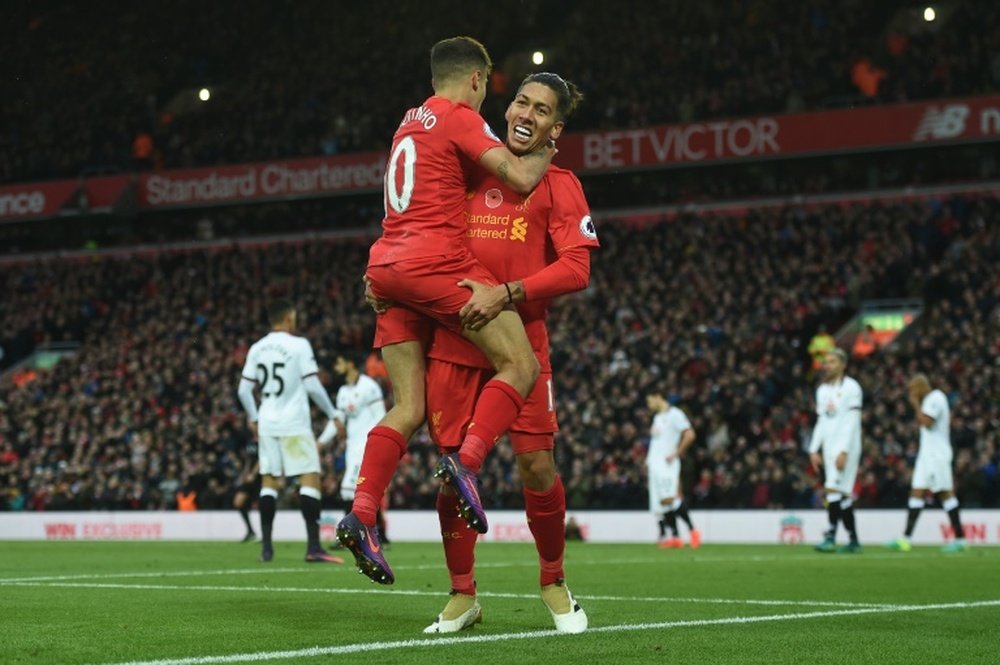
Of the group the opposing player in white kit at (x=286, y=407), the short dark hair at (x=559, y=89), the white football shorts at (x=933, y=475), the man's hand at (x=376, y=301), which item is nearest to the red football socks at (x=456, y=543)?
the man's hand at (x=376, y=301)

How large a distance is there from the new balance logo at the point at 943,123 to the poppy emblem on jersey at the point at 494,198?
2648 centimetres

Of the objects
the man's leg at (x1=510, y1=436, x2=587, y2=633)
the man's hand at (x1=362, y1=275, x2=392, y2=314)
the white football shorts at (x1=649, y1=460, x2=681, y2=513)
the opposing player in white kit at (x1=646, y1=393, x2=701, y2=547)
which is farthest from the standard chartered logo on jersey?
the white football shorts at (x1=649, y1=460, x2=681, y2=513)

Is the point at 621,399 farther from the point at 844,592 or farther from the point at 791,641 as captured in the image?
the point at 791,641

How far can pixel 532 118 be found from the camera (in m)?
6.59

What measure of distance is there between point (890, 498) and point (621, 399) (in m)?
6.10

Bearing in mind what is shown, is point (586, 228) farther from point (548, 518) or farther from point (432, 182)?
point (548, 518)

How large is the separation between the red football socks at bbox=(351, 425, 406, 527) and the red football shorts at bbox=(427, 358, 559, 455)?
0.22 meters

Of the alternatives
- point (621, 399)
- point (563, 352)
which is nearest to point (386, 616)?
point (621, 399)

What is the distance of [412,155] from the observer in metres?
6.50

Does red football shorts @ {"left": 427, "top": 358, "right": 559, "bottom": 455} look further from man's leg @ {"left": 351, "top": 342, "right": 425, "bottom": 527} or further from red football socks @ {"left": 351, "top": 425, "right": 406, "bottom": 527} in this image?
red football socks @ {"left": 351, "top": 425, "right": 406, "bottom": 527}

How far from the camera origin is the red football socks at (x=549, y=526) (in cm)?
665

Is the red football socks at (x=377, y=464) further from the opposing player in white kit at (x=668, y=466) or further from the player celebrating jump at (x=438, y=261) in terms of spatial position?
the opposing player in white kit at (x=668, y=466)

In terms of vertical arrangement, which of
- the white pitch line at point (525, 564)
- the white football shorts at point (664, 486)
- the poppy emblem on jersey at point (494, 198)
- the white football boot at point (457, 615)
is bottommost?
the white pitch line at point (525, 564)

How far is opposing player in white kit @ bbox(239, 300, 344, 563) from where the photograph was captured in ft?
44.8
